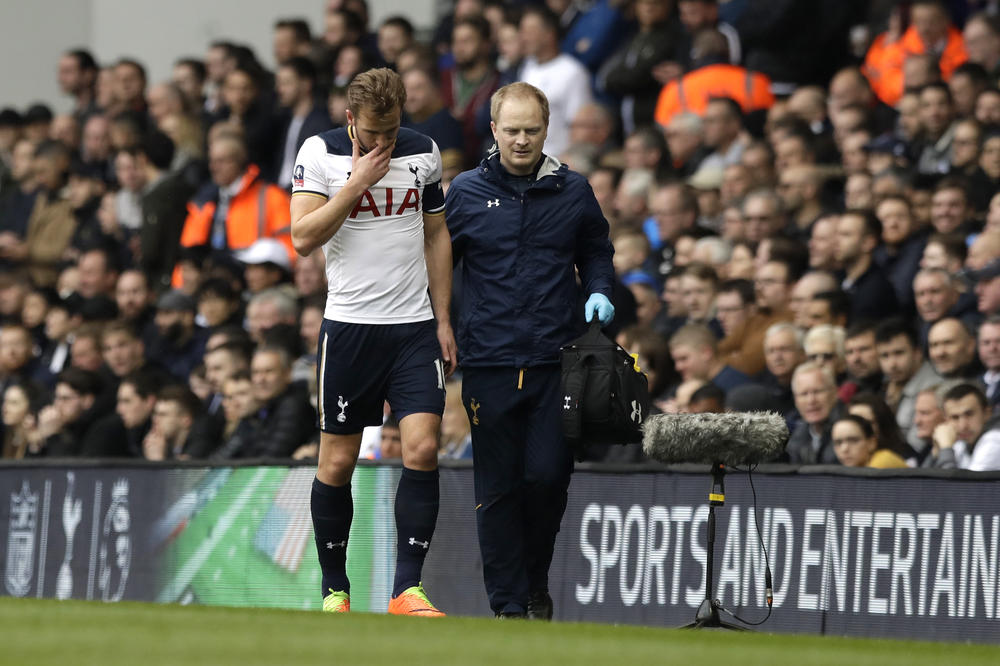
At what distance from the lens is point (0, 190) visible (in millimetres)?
20797

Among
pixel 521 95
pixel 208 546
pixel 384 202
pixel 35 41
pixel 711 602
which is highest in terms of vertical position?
pixel 35 41

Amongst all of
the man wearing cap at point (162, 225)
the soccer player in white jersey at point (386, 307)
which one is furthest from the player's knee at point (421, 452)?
the man wearing cap at point (162, 225)

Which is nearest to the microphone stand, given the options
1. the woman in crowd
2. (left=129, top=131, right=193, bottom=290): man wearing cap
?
the woman in crowd

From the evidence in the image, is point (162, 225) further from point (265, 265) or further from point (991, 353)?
point (991, 353)

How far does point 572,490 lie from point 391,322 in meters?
2.27

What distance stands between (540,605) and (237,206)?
8651mm

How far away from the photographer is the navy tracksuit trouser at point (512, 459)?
8.96 m

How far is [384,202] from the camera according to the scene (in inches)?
345

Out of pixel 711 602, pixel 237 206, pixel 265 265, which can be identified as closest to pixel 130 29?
pixel 237 206

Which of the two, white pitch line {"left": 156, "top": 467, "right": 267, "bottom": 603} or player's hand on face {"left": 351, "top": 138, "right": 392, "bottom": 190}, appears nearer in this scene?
player's hand on face {"left": 351, "top": 138, "right": 392, "bottom": 190}

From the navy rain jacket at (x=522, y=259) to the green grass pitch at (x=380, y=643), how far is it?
5.12 feet

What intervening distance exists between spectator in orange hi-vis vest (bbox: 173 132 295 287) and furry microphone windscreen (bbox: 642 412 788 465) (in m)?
8.34

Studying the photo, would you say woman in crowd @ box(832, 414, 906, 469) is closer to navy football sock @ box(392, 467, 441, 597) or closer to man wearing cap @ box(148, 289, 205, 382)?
navy football sock @ box(392, 467, 441, 597)

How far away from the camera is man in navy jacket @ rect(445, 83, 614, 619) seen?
8.98 meters
